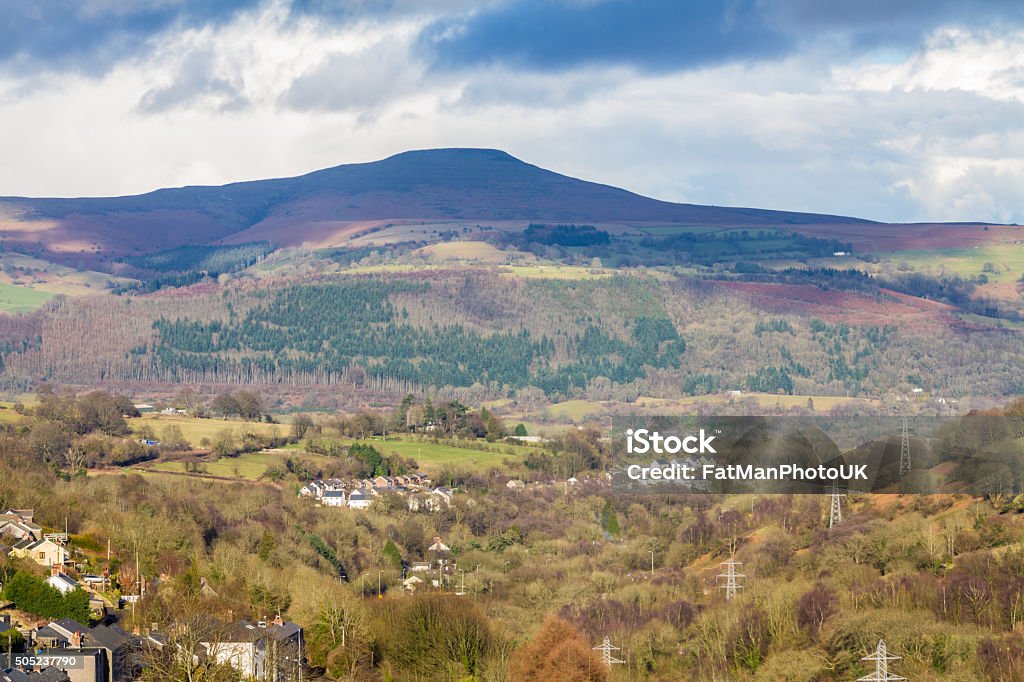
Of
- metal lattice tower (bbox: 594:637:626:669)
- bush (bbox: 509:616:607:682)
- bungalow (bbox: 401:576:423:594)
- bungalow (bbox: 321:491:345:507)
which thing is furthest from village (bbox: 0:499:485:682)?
bungalow (bbox: 321:491:345:507)

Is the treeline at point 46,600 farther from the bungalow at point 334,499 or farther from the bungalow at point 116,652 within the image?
the bungalow at point 334,499

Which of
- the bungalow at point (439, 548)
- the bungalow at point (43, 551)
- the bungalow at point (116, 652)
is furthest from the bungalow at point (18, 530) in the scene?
the bungalow at point (439, 548)

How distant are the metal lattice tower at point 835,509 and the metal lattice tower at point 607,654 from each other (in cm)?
1987

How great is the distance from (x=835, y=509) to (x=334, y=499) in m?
37.6

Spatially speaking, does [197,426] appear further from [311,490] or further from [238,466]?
[311,490]

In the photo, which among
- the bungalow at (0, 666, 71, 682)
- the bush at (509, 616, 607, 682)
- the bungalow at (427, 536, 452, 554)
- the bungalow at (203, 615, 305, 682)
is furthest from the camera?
the bungalow at (427, 536, 452, 554)

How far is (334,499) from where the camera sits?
4547 inches

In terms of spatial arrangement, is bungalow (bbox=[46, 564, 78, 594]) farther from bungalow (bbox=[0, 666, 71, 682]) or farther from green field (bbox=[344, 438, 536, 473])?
green field (bbox=[344, 438, 536, 473])

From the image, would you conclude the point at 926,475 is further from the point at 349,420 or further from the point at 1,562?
the point at 349,420

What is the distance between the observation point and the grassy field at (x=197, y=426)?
134 m

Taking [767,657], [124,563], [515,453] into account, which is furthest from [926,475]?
[515,453]

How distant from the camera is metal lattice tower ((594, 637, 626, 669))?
66.8 metres

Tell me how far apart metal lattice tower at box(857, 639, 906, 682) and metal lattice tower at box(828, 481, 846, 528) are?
82.0 feet

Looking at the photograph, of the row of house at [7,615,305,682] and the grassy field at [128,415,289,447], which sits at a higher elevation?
the row of house at [7,615,305,682]
